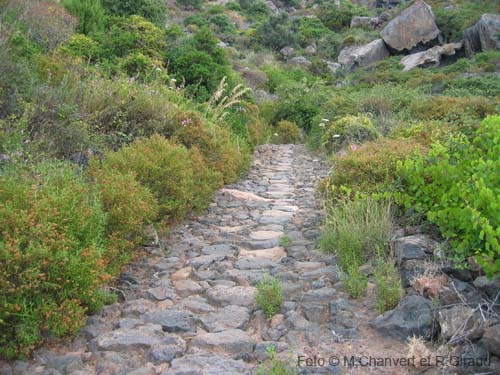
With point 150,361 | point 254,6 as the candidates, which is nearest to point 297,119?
point 150,361

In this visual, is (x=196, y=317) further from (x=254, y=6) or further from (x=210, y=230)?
(x=254, y=6)

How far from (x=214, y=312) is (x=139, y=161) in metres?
2.07

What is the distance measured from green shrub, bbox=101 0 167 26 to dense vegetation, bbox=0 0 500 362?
33 millimetres

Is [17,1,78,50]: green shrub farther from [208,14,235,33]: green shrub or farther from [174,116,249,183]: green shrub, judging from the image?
[208,14,235,33]: green shrub

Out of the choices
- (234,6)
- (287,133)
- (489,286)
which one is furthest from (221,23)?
(489,286)

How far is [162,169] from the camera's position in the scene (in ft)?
18.3

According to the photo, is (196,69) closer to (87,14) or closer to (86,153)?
(87,14)

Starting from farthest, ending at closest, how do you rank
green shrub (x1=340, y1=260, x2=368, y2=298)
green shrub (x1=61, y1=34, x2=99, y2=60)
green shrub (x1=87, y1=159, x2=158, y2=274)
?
1. green shrub (x1=61, y1=34, x2=99, y2=60)
2. green shrub (x1=87, y1=159, x2=158, y2=274)
3. green shrub (x1=340, y1=260, x2=368, y2=298)

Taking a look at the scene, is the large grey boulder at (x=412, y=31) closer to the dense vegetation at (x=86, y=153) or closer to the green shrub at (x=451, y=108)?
the green shrub at (x=451, y=108)

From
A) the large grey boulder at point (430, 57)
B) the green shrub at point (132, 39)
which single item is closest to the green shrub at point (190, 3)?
the large grey boulder at point (430, 57)

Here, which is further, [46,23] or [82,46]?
[82,46]

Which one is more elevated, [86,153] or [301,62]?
[86,153]

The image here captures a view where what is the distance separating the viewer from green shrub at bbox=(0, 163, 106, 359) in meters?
3.19

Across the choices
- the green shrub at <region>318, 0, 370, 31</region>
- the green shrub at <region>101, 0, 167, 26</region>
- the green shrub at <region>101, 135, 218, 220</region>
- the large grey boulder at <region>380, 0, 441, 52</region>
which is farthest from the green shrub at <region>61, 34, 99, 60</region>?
the green shrub at <region>318, 0, 370, 31</region>
